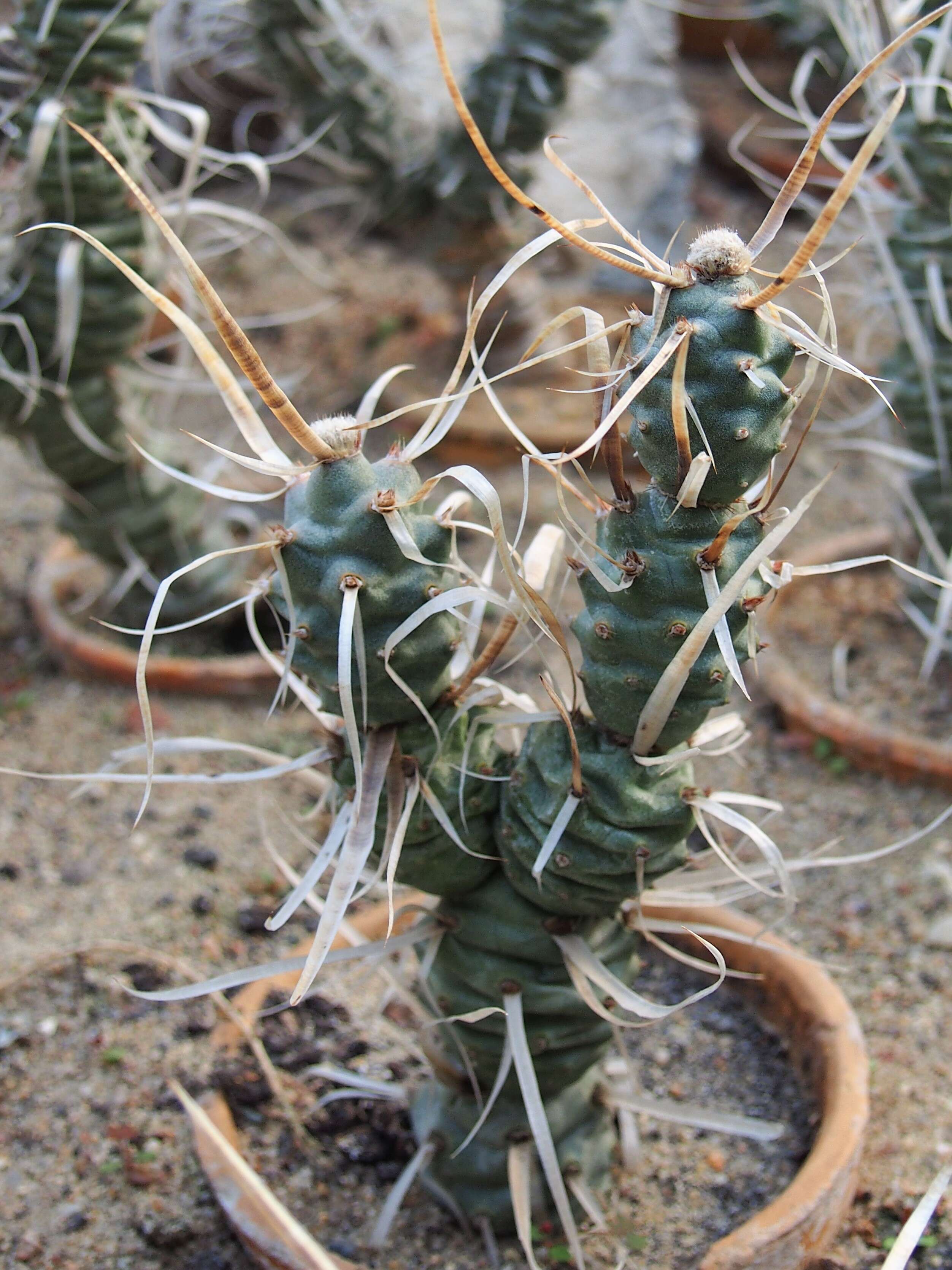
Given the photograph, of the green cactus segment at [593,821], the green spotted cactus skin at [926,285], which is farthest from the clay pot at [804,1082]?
the green spotted cactus skin at [926,285]

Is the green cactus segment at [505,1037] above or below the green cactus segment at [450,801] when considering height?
below

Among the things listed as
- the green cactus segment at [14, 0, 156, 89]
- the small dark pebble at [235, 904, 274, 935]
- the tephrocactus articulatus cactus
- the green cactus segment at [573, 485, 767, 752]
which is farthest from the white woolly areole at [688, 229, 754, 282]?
the green cactus segment at [14, 0, 156, 89]

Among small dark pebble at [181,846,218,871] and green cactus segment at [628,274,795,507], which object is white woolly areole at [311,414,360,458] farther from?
small dark pebble at [181,846,218,871]

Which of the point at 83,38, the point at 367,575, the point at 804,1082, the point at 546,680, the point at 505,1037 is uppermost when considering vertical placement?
the point at 83,38

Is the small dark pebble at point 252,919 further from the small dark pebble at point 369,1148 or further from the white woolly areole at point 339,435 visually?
the white woolly areole at point 339,435

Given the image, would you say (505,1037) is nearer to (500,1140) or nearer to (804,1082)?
(500,1140)

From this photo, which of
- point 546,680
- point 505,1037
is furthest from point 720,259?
point 505,1037
